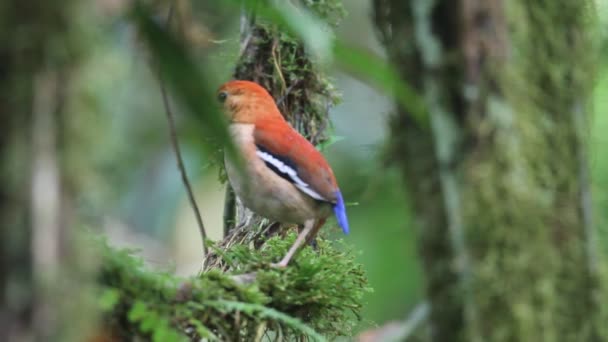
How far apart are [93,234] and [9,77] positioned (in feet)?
3.30

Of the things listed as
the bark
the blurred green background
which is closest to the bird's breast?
the blurred green background

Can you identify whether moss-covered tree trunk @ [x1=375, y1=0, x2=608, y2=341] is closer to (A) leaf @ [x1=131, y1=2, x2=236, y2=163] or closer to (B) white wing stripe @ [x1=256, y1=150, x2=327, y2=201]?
(A) leaf @ [x1=131, y1=2, x2=236, y2=163]

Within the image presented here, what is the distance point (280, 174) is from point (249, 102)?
465 mm

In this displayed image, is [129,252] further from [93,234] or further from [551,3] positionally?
[551,3]

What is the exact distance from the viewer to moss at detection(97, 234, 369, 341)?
2451mm

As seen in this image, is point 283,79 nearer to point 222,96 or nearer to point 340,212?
point 222,96

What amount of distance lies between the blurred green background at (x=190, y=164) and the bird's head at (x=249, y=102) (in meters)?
0.22

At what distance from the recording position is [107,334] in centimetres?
242

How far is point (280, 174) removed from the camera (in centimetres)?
424

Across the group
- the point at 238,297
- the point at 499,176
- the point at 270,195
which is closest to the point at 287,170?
the point at 270,195

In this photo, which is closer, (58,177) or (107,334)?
(58,177)

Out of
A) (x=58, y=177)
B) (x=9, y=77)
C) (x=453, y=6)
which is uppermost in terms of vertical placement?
(x=453, y=6)

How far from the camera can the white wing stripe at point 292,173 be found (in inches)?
165

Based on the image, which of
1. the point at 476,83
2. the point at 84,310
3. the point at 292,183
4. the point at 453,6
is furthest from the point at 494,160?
the point at 292,183
